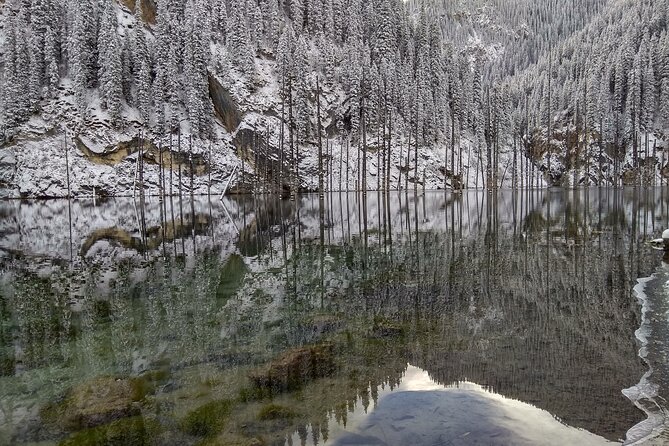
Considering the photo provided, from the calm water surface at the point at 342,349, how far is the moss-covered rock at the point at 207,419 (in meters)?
0.03

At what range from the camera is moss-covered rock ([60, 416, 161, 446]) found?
15.2 ft

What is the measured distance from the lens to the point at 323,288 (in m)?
11.6

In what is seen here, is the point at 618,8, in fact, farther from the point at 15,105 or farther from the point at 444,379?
the point at 444,379

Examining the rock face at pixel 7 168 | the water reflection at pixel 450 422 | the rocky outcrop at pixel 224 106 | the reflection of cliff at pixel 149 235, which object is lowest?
the water reflection at pixel 450 422

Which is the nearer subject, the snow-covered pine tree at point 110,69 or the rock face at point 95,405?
the rock face at point 95,405

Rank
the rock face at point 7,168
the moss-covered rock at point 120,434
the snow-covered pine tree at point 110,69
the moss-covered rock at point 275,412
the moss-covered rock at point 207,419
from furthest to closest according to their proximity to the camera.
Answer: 1. the snow-covered pine tree at point 110,69
2. the rock face at point 7,168
3. the moss-covered rock at point 275,412
4. the moss-covered rock at point 207,419
5. the moss-covered rock at point 120,434

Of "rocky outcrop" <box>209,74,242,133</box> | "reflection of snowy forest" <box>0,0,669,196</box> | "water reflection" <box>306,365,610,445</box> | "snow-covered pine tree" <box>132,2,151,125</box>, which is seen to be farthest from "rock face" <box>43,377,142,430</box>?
"rocky outcrop" <box>209,74,242,133</box>

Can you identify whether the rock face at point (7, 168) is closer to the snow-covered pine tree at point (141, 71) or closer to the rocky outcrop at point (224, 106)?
the snow-covered pine tree at point (141, 71)

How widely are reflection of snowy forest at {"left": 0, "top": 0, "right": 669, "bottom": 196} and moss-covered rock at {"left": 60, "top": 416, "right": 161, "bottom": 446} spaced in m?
47.7

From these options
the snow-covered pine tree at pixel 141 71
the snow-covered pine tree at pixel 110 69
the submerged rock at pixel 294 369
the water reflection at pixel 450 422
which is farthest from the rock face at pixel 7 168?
the water reflection at pixel 450 422

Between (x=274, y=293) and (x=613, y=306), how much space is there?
7.72 metres

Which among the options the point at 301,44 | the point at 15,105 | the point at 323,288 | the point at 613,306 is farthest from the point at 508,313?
the point at 301,44

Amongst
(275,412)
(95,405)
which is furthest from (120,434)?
(275,412)

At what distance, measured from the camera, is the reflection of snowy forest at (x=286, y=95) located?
207 ft
